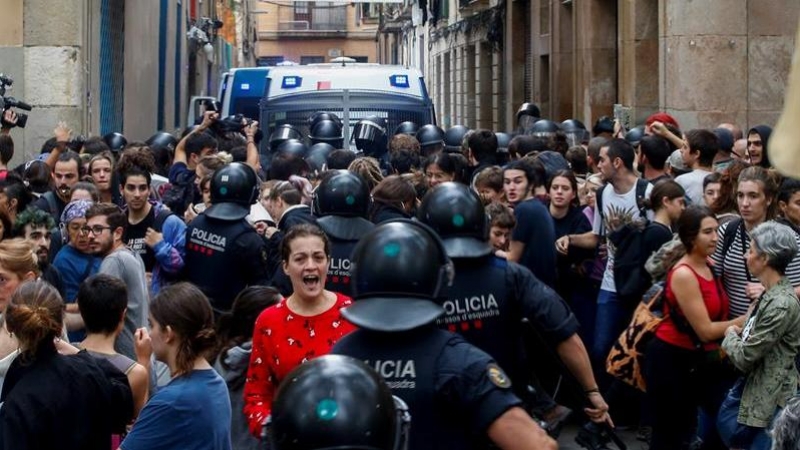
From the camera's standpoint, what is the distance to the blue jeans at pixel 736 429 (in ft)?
23.0

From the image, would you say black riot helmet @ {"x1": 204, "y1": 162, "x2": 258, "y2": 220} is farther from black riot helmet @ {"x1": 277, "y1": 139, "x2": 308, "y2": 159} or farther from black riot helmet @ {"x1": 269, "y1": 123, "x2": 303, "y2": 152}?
black riot helmet @ {"x1": 269, "y1": 123, "x2": 303, "y2": 152}

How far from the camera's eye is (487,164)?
11219mm

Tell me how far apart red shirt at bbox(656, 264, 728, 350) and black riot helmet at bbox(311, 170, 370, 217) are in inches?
61.1

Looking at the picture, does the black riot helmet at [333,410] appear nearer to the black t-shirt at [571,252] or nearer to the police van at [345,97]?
the black t-shirt at [571,252]

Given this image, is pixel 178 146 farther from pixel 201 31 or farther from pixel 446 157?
pixel 201 31

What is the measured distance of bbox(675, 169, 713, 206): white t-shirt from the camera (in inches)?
375

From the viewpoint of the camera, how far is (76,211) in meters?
7.71

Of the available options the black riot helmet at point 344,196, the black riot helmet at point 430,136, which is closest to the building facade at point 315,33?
the black riot helmet at point 430,136

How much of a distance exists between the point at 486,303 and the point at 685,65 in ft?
37.0

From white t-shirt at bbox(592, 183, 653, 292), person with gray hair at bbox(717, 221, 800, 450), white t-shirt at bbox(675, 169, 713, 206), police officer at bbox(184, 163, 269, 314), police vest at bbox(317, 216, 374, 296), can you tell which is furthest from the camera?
white t-shirt at bbox(675, 169, 713, 206)

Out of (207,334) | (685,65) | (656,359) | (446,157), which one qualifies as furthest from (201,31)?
(207,334)

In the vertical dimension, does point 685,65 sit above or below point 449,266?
above

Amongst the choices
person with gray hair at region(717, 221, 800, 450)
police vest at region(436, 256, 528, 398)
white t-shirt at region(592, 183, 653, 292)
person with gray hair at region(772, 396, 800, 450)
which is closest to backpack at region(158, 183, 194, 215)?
white t-shirt at region(592, 183, 653, 292)

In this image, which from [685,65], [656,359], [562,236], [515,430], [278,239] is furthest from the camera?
[685,65]
